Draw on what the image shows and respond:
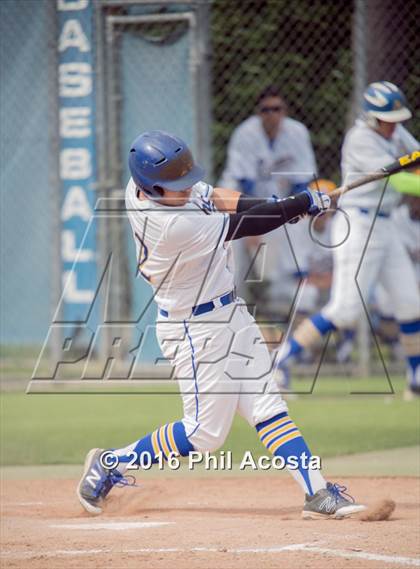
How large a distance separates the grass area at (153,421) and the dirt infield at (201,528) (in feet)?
3.17

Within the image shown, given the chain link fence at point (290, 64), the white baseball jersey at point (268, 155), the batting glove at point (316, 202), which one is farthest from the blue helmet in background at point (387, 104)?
the chain link fence at point (290, 64)

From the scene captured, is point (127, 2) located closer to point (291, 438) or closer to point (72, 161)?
point (72, 161)

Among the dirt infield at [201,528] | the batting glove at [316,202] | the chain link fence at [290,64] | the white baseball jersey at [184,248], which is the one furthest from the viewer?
the chain link fence at [290,64]

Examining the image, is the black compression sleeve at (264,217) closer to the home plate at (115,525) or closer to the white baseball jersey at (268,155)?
the home plate at (115,525)

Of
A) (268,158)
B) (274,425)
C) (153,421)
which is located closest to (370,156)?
(153,421)

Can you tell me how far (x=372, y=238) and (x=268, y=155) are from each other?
2614 mm

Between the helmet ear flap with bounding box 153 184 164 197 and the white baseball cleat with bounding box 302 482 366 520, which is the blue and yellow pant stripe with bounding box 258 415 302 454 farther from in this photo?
the helmet ear flap with bounding box 153 184 164 197

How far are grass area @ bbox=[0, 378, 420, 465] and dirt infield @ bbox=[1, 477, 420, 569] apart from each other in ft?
3.17

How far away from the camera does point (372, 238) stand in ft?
29.6

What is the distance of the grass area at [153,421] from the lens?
7875mm

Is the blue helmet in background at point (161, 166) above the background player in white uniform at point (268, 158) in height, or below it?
above

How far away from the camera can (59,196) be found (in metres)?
10.9

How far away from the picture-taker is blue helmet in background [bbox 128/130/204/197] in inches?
213

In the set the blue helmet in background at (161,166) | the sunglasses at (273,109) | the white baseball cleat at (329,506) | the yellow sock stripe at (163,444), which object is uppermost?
the blue helmet in background at (161,166)
